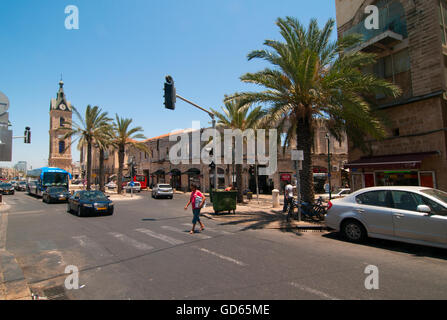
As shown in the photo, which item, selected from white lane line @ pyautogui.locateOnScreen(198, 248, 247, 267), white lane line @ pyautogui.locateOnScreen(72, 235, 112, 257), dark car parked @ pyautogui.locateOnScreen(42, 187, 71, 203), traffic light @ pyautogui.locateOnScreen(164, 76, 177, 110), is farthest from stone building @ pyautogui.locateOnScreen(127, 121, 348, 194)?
white lane line @ pyautogui.locateOnScreen(198, 248, 247, 267)

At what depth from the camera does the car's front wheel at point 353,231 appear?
24.2 feet

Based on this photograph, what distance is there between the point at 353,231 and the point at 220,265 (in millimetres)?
4449

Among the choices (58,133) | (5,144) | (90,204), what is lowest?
(90,204)

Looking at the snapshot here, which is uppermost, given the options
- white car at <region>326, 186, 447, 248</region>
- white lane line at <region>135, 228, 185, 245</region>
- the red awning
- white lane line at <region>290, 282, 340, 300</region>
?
the red awning

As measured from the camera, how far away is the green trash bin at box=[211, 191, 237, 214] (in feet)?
44.8

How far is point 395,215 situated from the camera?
6.66 meters

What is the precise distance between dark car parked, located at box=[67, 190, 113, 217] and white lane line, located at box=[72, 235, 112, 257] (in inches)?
199

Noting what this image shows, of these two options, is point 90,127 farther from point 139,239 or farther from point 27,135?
point 139,239

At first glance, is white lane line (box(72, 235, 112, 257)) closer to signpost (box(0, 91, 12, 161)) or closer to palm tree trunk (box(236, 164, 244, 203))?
signpost (box(0, 91, 12, 161))

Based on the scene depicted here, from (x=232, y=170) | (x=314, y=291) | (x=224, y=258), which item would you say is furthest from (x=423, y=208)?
(x=232, y=170)

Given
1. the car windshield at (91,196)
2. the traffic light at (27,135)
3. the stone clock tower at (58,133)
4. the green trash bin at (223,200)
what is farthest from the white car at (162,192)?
the stone clock tower at (58,133)

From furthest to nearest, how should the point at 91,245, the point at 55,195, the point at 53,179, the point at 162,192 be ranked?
the point at 162,192
the point at 53,179
the point at 55,195
the point at 91,245

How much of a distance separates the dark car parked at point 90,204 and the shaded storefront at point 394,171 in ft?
45.4

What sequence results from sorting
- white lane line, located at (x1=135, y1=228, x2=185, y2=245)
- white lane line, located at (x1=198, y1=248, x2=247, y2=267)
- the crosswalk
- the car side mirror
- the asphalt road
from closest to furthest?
1. the asphalt road
2. white lane line, located at (x1=198, y1=248, x2=247, y2=267)
3. the car side mirror
4. the crosswalk
5. white lane line, located at (x1=135, y1=228, x2=185, y2=245)
